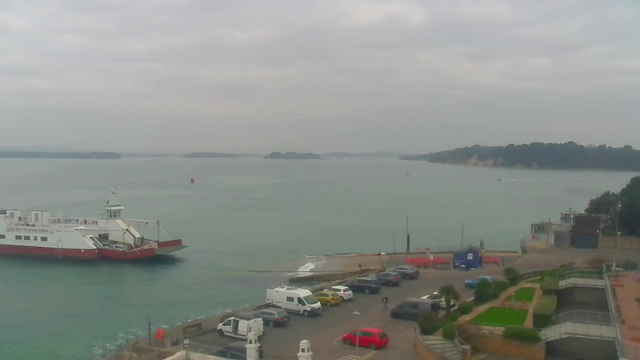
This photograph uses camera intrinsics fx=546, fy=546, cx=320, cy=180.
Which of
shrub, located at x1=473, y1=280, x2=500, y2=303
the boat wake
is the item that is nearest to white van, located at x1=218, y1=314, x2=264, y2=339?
shrub, located at x1=473, y1=280, x2=500, y2=303

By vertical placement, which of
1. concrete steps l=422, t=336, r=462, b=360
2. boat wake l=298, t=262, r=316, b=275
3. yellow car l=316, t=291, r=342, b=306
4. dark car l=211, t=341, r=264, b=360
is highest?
concrete steps l=422, t=336, r=462, b=360

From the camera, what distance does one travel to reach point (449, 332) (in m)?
11.0

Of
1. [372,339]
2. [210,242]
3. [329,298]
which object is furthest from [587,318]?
[210,242]

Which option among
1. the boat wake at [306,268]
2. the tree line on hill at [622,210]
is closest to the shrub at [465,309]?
the boat wake at [306,268]

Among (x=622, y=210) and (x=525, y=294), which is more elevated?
(x=622, y=210)

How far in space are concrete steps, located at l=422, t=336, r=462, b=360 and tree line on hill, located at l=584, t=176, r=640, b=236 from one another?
20359mm

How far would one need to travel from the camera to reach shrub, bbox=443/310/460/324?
11927mm

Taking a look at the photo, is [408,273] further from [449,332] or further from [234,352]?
[234,352]

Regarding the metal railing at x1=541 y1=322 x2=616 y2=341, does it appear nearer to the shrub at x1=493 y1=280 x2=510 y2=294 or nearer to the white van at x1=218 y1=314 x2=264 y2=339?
the shrub at x1=493 y1=280 x2=510 y2=294

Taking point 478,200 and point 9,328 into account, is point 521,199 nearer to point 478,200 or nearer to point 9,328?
point 478,200

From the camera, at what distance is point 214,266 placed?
101 ft

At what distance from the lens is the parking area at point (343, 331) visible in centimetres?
1127

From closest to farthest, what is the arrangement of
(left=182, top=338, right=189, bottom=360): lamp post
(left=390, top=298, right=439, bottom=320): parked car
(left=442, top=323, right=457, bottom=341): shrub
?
(left=182, top=338, right=189, bottom=360): lamp post, (left=442, top=323, right=457, bottom=341): shrub, (left=390, top=298, right=439, bottom=320): parked car

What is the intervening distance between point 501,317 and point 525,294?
264cm
